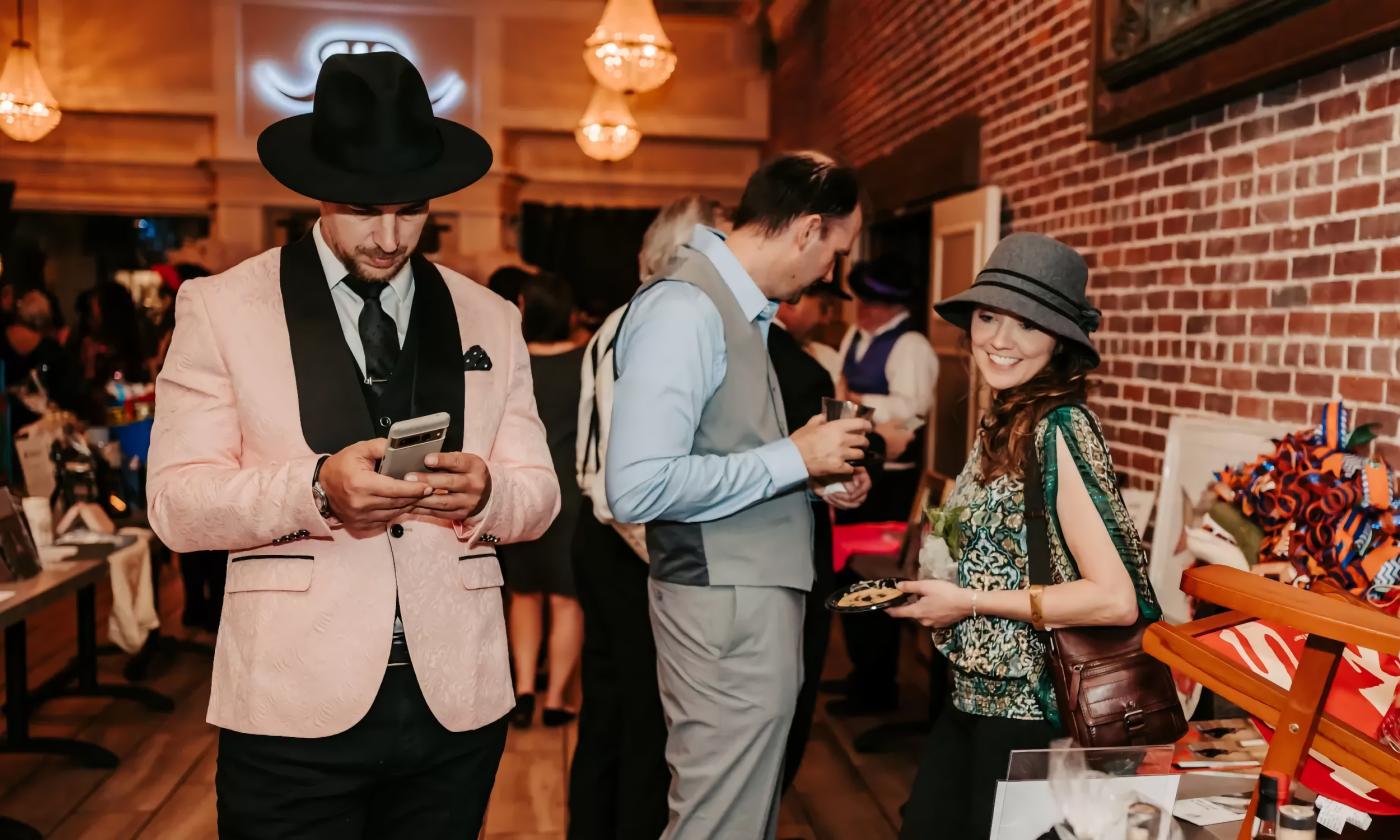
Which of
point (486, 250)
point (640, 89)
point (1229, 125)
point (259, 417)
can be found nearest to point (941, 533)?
point (259, 417)

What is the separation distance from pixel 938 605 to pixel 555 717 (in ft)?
9.05

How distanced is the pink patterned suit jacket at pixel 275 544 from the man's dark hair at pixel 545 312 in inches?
100

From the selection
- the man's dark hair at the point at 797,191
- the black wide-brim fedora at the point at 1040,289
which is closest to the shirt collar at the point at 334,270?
the man's dark hair at the point at 797,191

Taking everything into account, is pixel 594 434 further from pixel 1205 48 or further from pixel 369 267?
pixel 1205 48

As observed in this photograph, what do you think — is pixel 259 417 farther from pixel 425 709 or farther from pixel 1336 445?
pixel 1336 445

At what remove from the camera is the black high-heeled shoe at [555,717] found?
14.1 ft

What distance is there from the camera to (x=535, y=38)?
9.52 metres

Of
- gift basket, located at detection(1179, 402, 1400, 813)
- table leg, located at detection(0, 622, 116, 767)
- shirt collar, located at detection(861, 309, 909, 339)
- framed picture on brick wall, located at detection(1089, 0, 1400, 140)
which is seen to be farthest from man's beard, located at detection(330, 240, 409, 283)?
shirt collar, located at detection(861, 309, 909, 339)

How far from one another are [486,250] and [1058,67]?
623 cm

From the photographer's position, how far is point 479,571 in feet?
5.46

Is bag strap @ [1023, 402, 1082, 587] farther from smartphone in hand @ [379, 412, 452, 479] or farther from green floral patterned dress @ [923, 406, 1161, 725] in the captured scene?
smartphone in hand @ [379, 412, 452, 479]

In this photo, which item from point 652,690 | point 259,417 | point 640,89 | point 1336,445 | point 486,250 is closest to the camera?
point 259,417

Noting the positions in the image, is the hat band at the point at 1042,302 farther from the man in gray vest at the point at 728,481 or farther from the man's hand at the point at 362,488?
the man's hand at the point at 362,488

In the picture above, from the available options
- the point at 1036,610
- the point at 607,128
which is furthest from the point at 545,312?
the point at 607,128
